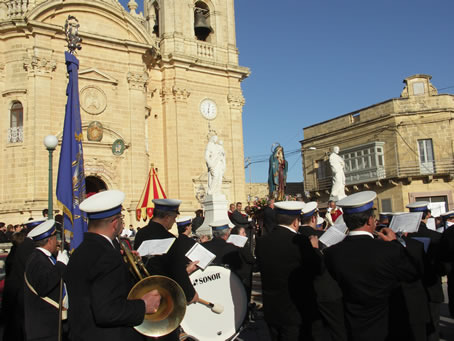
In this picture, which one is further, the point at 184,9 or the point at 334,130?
the point at 334,130

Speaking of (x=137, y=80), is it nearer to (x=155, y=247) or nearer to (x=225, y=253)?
(x=225, y=253)

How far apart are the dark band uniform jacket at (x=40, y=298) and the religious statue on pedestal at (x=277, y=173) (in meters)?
14.7

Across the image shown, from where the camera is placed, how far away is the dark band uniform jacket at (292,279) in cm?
439

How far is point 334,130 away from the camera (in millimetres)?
35688

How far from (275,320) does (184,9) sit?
23.4 m

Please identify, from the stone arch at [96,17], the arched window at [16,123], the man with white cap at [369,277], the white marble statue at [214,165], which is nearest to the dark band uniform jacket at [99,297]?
the man with white cap at [369,277]

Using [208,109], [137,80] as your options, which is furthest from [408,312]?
[208,109]

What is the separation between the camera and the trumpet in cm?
326

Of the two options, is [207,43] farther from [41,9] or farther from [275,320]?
[275,320]

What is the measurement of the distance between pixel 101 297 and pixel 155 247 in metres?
1.25

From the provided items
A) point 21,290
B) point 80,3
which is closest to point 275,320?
point 21,290

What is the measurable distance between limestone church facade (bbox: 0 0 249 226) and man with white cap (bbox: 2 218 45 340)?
13819mm

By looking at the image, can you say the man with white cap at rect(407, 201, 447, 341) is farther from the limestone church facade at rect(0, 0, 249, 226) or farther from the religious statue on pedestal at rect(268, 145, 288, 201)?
the limestone church facade at rect(0, 0, 249, 226)

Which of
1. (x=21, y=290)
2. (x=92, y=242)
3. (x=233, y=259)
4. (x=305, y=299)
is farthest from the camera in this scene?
(x=233, y=259)
